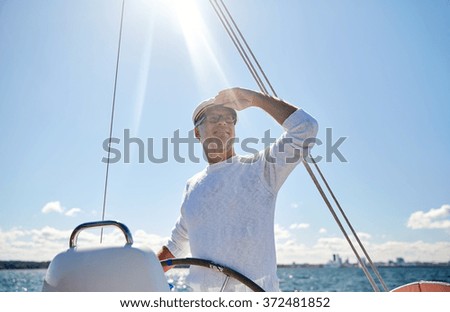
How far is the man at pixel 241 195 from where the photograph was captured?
1758 mm

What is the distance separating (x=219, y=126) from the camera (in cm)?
201

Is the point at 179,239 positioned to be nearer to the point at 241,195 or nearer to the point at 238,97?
the point at 241,195

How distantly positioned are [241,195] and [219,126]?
1.16ft

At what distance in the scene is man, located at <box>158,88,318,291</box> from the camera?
5.77 ft

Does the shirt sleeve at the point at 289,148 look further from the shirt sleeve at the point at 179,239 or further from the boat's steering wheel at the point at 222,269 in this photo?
the shirt sleeve at the point at 179,239

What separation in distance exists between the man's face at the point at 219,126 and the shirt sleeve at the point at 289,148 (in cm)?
24

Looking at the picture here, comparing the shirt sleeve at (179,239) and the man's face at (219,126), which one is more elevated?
the man's face at (219,126)

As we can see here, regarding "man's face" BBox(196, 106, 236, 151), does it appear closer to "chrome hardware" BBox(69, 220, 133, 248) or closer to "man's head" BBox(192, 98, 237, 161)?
"man's head" BBox(192, 98, 237, 161)
